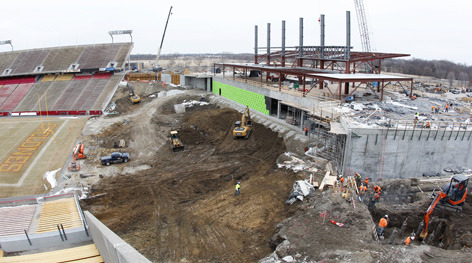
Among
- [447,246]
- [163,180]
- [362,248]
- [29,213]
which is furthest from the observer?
[163,180]

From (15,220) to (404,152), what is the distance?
81.5ft

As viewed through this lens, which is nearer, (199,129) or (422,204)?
(422,204)

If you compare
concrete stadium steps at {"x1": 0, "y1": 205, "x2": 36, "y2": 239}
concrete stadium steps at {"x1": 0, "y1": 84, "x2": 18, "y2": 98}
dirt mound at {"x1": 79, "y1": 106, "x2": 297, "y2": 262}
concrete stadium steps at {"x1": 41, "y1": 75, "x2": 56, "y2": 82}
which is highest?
concrete stadium steps at {"x1": 41, "y1": 75, "x2": 56, "y2": 82}

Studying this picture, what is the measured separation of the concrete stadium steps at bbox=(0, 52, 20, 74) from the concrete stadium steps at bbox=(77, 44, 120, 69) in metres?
16.0

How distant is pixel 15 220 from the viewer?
53.9ft

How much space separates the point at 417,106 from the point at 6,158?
40.9 metres

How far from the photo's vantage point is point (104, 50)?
63.8 metres

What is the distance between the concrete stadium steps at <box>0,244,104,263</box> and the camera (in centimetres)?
1186

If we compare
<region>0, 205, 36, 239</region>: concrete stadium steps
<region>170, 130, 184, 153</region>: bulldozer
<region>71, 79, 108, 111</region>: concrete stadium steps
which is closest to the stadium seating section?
<region>71, 79, 108, 111</region>: concrete stadium steps

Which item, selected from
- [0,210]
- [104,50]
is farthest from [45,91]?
[0,210]

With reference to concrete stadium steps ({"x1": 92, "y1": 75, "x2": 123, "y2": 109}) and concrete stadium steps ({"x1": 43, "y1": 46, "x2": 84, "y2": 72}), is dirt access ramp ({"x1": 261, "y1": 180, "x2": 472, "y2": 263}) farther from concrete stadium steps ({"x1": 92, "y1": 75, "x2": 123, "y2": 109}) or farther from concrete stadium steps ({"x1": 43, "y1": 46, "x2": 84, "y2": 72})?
concrete stadium steps ({"x1": 43, "y1": 46, "x2": 84, "y2": 72})

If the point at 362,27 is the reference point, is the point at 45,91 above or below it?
below

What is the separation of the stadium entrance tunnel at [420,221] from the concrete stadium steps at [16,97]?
183 ft

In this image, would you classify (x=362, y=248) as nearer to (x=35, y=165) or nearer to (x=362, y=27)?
(x=35, y=165)
